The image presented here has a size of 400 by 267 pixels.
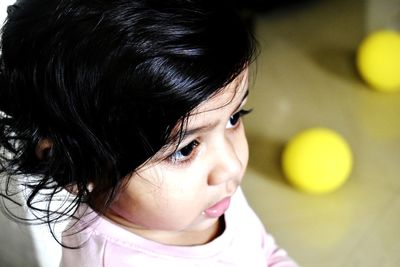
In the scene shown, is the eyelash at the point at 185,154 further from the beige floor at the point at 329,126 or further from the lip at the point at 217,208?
the beige floor at the point at 329,126

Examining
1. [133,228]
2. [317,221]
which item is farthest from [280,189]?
[133,228]

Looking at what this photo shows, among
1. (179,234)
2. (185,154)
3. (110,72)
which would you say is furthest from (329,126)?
(110,72)

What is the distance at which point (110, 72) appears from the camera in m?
0.54

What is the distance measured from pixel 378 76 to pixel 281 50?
0.30 meters

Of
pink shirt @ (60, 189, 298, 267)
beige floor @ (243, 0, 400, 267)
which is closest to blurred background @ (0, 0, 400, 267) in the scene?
beige floor @ (243, 0, 400, 267)

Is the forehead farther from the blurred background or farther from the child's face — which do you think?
the blurred background

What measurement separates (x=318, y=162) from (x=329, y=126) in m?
0.23

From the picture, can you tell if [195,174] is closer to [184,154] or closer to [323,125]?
[184,154]

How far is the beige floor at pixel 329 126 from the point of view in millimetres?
1230

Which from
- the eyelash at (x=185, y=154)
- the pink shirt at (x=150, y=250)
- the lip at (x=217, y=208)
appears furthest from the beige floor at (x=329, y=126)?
the eyelash at (x=185, y=154)

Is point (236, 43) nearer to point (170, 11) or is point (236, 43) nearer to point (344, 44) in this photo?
point (170, 11)

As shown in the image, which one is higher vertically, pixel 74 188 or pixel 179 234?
pixel 74 188

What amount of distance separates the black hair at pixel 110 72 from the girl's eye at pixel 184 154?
0.03 metres

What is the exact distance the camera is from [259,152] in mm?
1413
